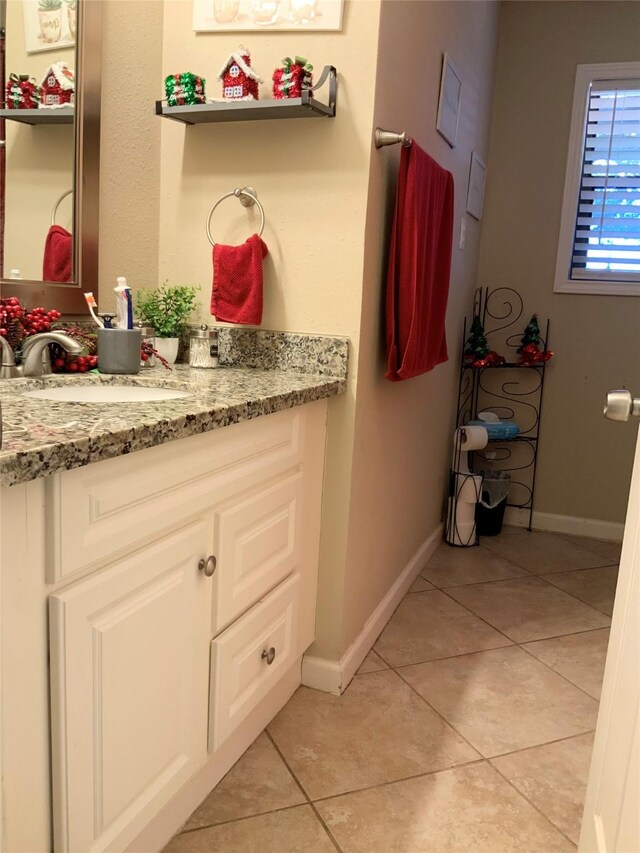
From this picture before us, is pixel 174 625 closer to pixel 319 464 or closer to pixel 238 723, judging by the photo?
pixel 238 723

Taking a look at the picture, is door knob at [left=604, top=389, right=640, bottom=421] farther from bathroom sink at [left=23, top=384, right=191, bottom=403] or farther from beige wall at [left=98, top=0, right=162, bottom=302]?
beige wall at [left=98, top=0, right=162, bottom=302]

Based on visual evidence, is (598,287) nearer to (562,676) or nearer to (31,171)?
(562,676)

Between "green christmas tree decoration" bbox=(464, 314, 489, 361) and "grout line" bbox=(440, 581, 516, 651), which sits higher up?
"green christmas tree decoration" bbox=(464, 314, 489, 361)

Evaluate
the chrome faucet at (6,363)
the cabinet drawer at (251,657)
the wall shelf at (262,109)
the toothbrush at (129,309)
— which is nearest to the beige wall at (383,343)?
the wall shelf at (262,109)

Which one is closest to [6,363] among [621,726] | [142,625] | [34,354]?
[34,354]

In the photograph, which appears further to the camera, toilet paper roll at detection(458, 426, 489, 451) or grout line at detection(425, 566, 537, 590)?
toilet paper roll at detection(458, 426, 489, 451)

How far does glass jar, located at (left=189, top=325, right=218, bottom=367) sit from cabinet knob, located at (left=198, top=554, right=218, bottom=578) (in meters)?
0.65

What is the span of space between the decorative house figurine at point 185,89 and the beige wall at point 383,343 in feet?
1.40

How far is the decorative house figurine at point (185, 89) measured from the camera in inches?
65.1

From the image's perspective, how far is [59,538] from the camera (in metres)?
0.87

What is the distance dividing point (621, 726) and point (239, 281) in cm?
126

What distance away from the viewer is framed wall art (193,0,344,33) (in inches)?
62.9

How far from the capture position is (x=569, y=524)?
330 centimetres

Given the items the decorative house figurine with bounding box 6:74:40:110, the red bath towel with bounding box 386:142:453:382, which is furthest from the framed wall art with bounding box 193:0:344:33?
the decorative house figurine with bounding box 6:74:40:110
